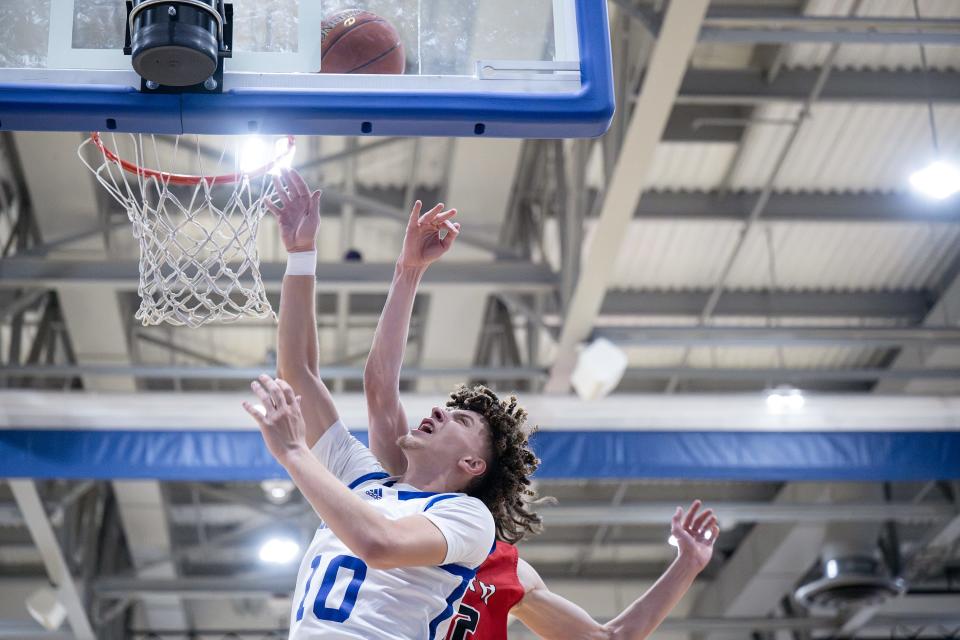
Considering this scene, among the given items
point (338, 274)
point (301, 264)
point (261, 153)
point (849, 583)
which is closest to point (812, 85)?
point (338, 274)

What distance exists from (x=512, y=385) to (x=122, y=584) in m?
5.31

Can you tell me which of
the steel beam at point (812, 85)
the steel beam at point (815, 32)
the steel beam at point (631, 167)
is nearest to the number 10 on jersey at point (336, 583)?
the steel beam at point (631, 167)

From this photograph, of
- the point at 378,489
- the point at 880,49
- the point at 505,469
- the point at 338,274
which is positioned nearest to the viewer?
the point at 378,489

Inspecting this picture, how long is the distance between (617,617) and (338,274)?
6.63 m

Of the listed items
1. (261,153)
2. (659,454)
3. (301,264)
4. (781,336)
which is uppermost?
(781,336)

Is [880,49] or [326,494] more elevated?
[880,49]

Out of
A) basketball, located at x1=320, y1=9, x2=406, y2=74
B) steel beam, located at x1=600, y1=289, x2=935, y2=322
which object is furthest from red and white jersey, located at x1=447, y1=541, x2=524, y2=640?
steel beam, located at x1=600, y1=289, x2=935, y2=322

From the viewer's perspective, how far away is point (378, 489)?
3.46 metres

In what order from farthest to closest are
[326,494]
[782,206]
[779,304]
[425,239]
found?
[779,304]
[782,206]
[425,239]
[326,494]

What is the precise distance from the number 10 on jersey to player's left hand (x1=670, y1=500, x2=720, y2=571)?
1.19 metres

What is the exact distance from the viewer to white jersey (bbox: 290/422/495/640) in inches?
122

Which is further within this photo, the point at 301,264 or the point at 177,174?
the point at 177,174

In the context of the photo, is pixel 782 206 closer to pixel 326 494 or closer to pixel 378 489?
pixel 378 489

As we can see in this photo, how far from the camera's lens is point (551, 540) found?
17484mm
